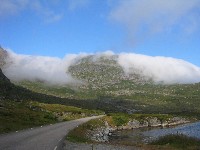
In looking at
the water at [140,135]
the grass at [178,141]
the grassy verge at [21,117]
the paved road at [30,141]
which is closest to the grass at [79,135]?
the paved road at [30,141]

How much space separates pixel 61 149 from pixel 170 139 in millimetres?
26859

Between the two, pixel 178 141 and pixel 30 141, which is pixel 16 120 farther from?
pixel 178 141

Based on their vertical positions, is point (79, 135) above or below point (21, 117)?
below

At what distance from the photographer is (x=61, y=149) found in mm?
38094

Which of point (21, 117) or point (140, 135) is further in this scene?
point (140, 135)

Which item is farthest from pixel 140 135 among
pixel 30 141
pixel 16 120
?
pixel 30 141

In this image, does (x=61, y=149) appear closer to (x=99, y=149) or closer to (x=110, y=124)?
(x=99, y=149)

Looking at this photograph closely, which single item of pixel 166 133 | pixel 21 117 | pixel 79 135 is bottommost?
pixel 166 133

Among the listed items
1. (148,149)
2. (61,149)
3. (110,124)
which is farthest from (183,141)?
(110,124)

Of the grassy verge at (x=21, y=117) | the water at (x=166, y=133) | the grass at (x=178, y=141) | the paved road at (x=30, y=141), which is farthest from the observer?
the water at (x=166, y=133)

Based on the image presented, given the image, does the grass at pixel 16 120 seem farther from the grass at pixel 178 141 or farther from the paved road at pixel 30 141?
the grass at pixel 178 141

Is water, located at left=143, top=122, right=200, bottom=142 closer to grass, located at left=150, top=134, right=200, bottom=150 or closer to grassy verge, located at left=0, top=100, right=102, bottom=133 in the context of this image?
grass, located at left=150, top=134, right=200, bottom=150

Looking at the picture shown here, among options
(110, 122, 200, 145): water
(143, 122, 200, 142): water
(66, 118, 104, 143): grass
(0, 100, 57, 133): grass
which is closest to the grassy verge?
(0, 100, 57, 133): grass

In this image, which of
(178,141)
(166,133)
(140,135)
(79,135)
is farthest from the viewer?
(166,133)
